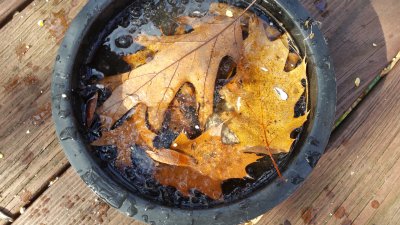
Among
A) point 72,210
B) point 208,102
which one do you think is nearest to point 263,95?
point 208,102


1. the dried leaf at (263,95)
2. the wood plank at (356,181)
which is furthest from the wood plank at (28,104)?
the wood plank at (356,181)

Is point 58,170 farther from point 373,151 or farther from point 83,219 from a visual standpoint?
point 373,151

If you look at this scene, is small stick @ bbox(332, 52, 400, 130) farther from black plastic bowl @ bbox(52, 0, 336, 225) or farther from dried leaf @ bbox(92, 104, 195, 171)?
dried leaf @ bbox(92, 104, 195, 171)

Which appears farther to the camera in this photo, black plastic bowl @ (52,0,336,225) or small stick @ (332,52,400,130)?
small stick @ (332,52,400,130)

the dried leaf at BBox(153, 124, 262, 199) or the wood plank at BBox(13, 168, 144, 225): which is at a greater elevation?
the dried leaf at BBox(153, 124, 262, 199)

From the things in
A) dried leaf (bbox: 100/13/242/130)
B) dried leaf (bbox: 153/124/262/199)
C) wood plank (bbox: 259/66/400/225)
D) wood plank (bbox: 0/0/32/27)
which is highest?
wood plank (bbox: 0/0/32/27)

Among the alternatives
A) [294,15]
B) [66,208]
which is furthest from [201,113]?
[66,208]

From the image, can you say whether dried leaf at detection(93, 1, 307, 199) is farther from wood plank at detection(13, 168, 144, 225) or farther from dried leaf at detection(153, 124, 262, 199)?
wood plank at detection(13, 168, 144, 225)

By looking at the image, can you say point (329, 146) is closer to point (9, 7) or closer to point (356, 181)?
point (356, 181)

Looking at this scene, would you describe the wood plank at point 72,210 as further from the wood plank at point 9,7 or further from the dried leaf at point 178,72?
the wood plank at point 9,7

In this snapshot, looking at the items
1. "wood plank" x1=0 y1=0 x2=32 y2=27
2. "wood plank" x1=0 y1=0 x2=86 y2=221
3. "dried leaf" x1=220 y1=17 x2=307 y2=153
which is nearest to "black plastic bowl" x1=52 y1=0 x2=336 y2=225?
"dried leaf" x1=220 y1=17 x2=307 y2=153
